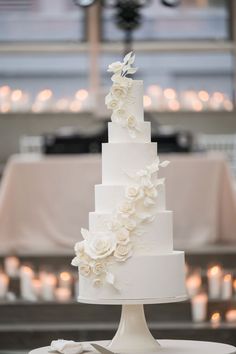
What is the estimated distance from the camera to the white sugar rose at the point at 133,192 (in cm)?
338

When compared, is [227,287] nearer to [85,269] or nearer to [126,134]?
[126,134]

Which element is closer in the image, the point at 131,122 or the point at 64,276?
the point at 131,122

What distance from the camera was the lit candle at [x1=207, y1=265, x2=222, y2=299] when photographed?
6.37 meters

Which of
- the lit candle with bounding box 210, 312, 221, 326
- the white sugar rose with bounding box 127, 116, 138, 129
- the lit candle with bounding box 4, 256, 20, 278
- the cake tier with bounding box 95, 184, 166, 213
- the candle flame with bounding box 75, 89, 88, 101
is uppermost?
the candle flame with bounding box 75, 89, 88, 101

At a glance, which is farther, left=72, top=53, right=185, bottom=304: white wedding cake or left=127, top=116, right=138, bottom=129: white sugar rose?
left=127, top=116, right=138, bottom=129: white sugar rose

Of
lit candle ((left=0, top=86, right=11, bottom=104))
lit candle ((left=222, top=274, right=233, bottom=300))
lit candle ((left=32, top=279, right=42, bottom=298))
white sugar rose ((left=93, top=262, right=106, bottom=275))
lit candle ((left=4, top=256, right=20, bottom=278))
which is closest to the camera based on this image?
white sugar rose ((left=93, top=262, right=106, bottom=275))

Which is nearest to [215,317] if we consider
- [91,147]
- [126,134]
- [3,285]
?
[3,285]

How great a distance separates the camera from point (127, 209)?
3377mm

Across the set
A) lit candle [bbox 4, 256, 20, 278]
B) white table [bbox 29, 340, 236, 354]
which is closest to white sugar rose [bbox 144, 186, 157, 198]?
white table [bbox 29, 340, 236, 354]

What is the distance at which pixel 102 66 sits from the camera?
10523 millimetres

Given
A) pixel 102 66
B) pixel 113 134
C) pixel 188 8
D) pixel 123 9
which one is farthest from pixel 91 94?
pixel 113 134

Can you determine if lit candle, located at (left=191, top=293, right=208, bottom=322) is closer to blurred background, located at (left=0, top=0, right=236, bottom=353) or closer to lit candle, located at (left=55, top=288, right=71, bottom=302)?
blurred background, located at (left=0, top=0, right=236, bottom=353)

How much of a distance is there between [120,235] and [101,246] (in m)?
0.07

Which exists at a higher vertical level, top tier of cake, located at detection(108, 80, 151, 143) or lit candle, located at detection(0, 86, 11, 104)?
lit candle, located at detection(0, 86, 11, 104)
